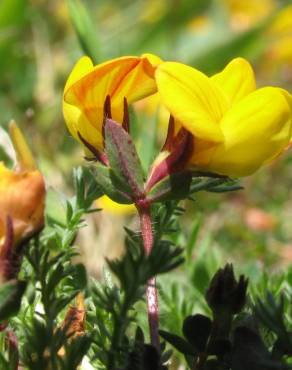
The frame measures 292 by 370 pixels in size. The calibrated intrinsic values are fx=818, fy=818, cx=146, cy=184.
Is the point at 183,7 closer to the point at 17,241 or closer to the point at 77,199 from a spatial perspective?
the point at 77,199

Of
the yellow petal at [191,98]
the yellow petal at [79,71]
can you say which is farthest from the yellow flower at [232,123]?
the yellow petal at [79,71]

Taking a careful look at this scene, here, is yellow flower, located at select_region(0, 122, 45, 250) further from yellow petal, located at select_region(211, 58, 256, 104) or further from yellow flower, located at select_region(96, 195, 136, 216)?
yellow flower, located at select_region(96, 195, 136, 216)

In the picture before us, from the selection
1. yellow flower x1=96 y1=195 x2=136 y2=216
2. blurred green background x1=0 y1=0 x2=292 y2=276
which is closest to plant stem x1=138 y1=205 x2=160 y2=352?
blurred green background x1=0 y1=0 x2=292 y2=276

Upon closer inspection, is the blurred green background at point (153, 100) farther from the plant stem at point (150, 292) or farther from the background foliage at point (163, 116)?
the plant stem at point (150, 292)

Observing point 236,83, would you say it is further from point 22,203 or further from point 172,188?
point 22,203

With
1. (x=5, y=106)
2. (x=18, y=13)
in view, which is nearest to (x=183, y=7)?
(x=18, y=13)

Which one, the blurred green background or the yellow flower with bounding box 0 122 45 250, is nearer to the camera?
the yellow flower with bounding box 0 122 45 250

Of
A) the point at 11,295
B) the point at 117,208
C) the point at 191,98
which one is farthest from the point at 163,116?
the point at 11,295
